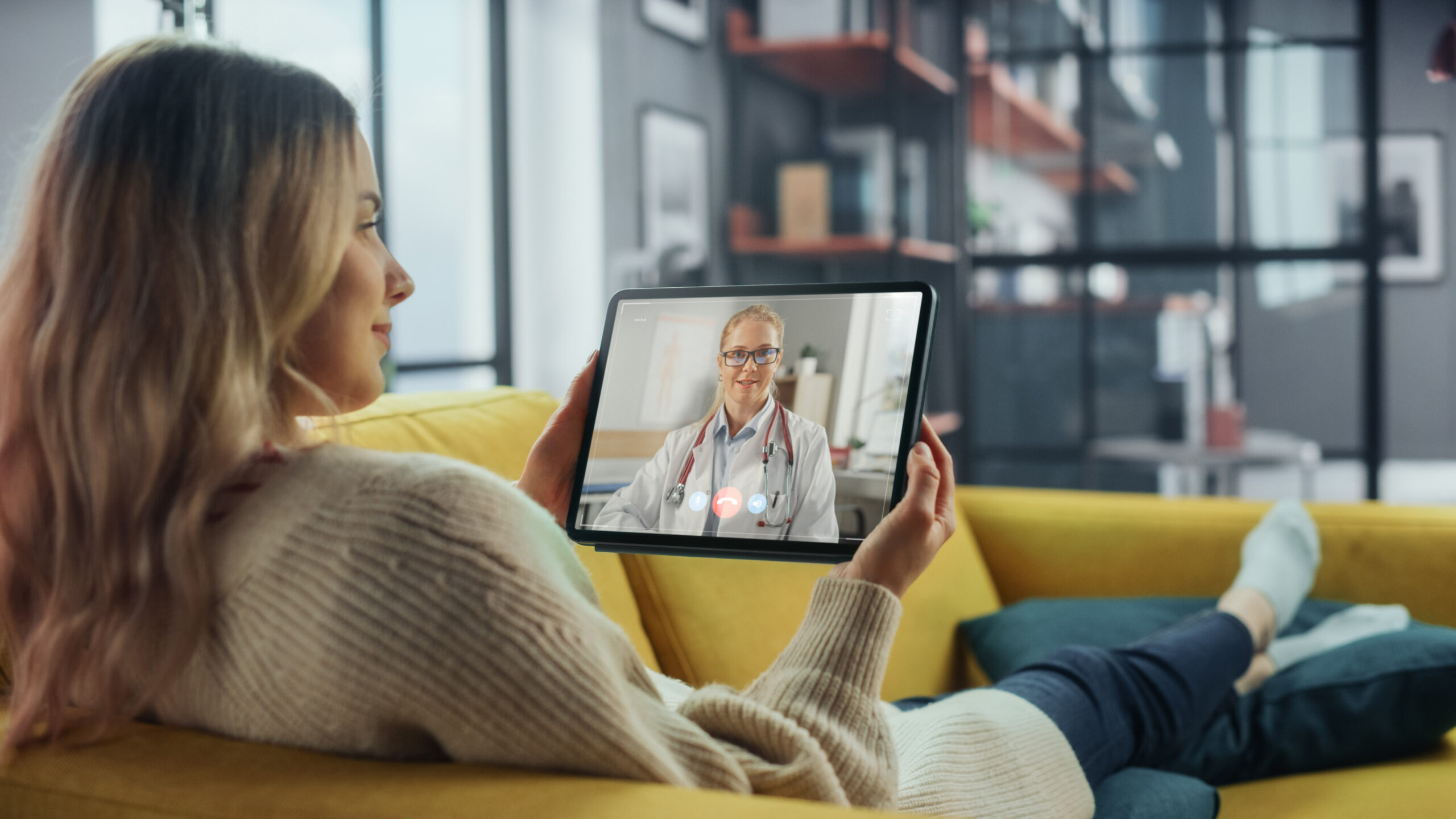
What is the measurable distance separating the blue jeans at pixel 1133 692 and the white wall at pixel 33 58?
4.50 ft

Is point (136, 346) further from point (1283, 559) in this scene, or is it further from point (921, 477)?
point (1283, 559)

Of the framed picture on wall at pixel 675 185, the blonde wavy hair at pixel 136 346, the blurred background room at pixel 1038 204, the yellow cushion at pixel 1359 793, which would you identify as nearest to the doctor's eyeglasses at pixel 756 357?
the blonde wavy hair at pixel 136 346

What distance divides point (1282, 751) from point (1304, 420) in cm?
223

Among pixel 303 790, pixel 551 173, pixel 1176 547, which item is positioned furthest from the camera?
pixel 551 173

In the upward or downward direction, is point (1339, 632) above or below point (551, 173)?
below

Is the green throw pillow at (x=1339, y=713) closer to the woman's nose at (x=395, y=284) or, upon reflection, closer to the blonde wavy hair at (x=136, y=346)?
the woman's nose at (x=395, y=284)

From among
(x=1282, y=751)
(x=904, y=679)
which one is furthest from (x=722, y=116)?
(x=1282, y=751)

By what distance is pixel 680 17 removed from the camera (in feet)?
9.82

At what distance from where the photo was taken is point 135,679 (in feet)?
1.96

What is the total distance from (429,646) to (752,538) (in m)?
0.32

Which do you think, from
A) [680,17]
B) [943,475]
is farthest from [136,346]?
[680,17]

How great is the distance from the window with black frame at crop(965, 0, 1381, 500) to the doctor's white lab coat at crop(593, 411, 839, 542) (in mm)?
2683

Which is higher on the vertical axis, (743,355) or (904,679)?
(743,355)

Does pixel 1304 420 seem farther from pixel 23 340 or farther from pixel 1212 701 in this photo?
pixel 23 340
